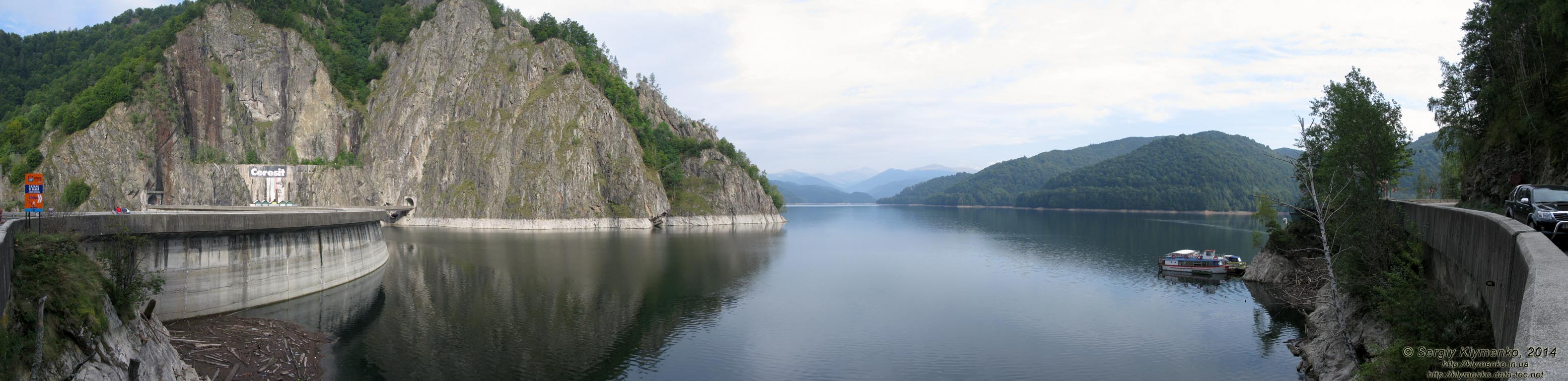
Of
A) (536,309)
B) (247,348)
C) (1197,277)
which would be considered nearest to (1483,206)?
(1197,277)

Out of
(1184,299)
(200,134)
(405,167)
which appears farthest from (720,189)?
(1184,299)

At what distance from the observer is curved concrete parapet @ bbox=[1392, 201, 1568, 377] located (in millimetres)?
7301

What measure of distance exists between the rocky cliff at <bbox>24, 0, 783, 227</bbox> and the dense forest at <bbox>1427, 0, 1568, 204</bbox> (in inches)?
4004

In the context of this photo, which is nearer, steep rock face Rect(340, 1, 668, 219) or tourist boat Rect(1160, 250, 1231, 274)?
tourist boat Rect(1160, 250, 1231, 274)

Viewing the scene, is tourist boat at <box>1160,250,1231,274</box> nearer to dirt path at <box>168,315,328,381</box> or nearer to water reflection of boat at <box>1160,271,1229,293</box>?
water reflection of boat at <box>1160,271,1229,293</box>

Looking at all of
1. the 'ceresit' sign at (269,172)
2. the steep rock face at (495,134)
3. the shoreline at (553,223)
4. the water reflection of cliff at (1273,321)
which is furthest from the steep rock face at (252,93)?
the water reflection of cliff at (1273,321)

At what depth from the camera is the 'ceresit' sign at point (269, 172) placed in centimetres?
12556

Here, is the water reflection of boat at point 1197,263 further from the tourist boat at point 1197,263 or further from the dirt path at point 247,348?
the dirt path at point 247,348

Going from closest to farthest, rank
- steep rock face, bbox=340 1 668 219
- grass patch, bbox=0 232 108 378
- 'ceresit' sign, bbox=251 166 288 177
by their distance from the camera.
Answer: grass patch, bbox=0 232 108 378
steep rock face, bbox=340 1 668 219
'ceresit' sign, bbox=251 166 288 177

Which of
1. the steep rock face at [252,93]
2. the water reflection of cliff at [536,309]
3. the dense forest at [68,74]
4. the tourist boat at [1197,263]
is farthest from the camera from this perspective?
the steep rock face at [252,93]

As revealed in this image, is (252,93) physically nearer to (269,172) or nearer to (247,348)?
(269,172)

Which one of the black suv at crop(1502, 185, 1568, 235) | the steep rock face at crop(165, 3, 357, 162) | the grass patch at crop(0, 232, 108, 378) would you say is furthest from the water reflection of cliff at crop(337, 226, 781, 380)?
the steep rock face at crop(165, 3, 357, 162)

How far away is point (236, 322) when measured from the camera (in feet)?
99.1

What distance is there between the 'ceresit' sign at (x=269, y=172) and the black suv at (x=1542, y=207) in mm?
153058
